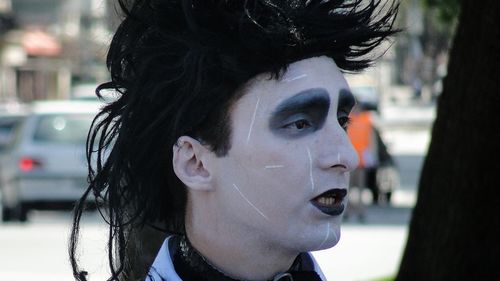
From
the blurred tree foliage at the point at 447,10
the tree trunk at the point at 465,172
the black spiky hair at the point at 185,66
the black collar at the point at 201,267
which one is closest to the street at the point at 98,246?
the blurred tree foliage at the point at 447,10

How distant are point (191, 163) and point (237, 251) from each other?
0.65 ft

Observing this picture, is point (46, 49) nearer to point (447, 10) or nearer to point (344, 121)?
point (447, 10)

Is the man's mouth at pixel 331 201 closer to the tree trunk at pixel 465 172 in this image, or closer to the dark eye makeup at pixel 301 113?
the dark eye makeup at pixel 301 113

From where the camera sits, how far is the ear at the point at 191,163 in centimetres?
273

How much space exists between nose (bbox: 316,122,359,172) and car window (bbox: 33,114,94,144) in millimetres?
13756

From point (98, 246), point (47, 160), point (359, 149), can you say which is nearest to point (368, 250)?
point (98, 246)

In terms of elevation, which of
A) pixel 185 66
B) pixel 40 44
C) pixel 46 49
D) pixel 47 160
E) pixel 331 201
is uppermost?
pixel 40 44

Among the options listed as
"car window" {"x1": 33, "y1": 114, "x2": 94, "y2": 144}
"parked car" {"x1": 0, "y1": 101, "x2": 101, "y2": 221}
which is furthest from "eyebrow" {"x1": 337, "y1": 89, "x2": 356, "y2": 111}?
"car window" {"x1": 33, "y1": 114, "x2": 94, "y2": 144}

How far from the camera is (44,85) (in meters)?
57.8

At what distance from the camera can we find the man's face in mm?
2639

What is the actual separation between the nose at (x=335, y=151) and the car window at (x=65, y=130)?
542 inches

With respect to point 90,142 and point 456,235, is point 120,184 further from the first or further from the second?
point 456,235

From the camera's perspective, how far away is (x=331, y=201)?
8.78 ft

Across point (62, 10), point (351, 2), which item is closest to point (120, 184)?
point (351, 2)
